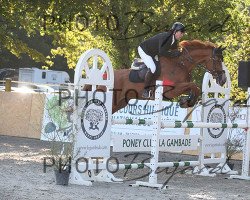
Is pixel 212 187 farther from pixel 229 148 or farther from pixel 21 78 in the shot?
pixel 21 78

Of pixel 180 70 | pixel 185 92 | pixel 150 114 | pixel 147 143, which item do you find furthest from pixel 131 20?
pixel 147 143

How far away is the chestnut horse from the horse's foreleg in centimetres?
2

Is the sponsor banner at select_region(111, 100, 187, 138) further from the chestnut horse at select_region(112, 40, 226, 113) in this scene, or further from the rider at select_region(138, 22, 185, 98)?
the rider at select_region(138, 22, 185, 98)

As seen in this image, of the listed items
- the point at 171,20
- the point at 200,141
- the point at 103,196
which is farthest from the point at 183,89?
the point at 171,20

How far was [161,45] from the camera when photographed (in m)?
10.7

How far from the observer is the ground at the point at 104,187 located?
8.04 meters

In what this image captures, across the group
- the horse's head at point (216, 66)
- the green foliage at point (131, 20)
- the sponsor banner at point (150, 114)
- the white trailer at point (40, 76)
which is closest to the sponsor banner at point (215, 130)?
the horse's head at point (216, 66)

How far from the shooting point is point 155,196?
8484mm

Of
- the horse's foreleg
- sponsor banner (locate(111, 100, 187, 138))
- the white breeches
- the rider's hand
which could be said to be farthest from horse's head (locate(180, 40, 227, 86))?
sponsor banner (locate(111, 100, 187, 138))

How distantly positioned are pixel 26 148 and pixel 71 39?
690 centimetres

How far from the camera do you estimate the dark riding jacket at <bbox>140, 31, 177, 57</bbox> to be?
34.6 feet

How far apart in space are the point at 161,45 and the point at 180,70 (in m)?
0.66

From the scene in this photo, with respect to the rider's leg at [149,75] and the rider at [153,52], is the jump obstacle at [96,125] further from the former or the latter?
the rider at [153,52]

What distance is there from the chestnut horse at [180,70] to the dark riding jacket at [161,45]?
0.81ft
